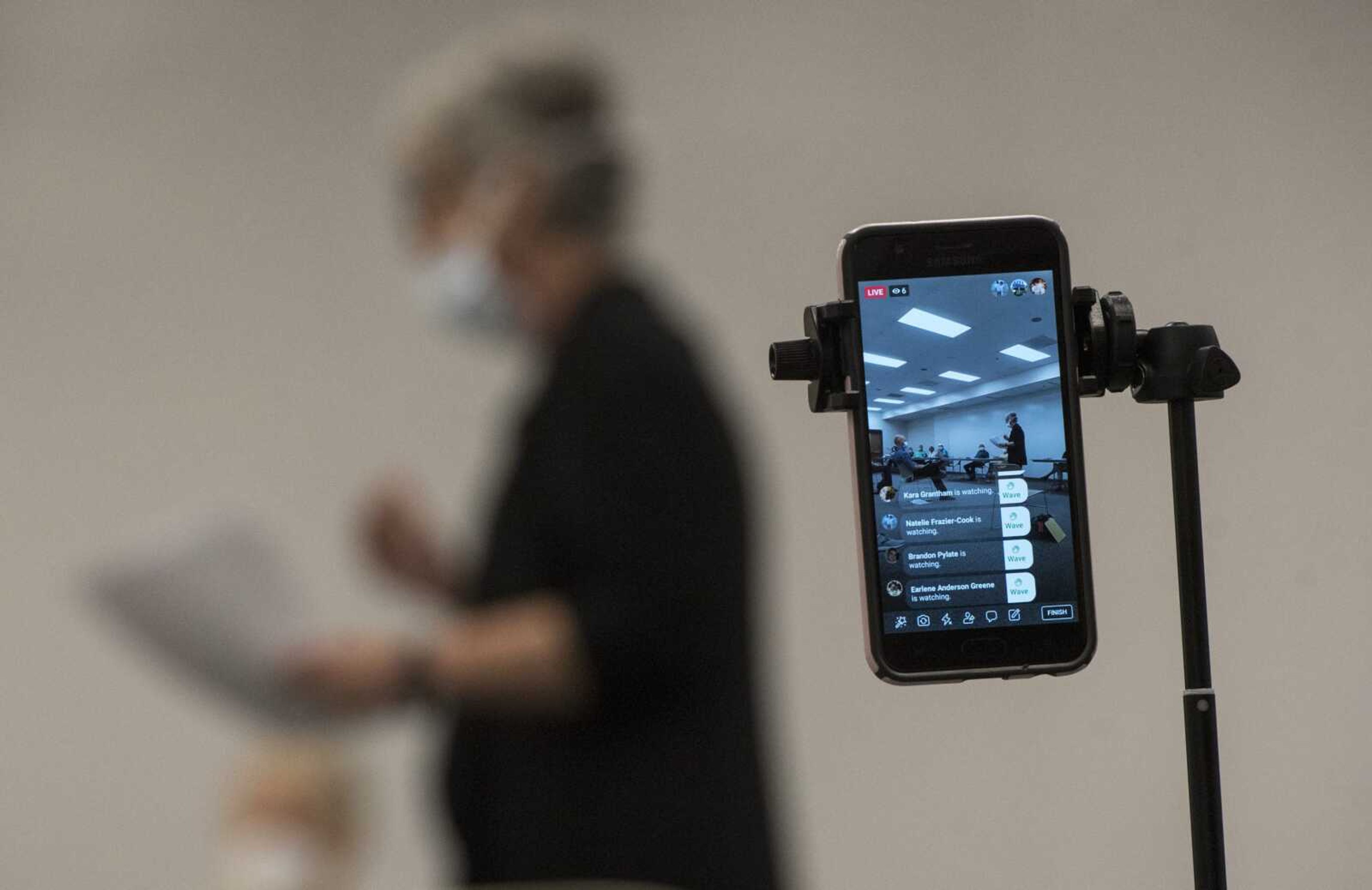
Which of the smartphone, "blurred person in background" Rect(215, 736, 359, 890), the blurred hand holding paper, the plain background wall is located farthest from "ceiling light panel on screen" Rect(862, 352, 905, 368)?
"blurred person in background" Rect(215, 736, 359, 890)

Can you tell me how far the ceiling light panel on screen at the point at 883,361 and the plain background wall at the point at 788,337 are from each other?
460 mm

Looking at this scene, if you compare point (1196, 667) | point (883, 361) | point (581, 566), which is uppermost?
point (883, 361)

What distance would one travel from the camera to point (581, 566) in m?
Result: 0.56

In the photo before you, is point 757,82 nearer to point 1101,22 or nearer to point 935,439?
point 1101,22

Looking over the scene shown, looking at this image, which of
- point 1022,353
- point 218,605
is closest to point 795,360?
point 1022,353

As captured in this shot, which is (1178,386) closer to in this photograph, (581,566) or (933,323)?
(933,323)

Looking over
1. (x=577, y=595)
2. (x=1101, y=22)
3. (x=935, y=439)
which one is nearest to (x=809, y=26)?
(x=1101, y=22)

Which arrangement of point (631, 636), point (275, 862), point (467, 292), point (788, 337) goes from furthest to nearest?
point (788, 337) < point (467, 292) < point (631, 636) < point (275, 862)

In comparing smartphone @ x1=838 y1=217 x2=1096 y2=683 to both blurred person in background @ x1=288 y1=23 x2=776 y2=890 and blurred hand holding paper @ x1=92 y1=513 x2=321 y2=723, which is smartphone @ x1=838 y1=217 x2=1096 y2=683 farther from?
blurred hand holding paper @ x1=92 y1=513 x2=321 y2=723

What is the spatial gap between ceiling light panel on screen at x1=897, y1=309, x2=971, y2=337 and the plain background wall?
0.45 m

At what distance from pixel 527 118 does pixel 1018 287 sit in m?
0.52

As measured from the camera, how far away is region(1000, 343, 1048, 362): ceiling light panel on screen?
991 mm

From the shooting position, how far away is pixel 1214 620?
62.3 inches

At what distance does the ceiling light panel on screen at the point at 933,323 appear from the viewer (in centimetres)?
99
